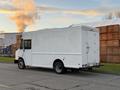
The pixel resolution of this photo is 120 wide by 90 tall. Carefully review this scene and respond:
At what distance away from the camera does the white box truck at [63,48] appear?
642 inches

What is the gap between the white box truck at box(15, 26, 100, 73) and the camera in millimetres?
16312

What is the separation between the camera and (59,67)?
17.2 metres

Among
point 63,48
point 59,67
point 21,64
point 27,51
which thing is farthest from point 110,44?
point 59,67

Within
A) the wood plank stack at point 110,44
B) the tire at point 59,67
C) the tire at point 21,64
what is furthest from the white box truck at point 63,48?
the wood plank stack at point 110,44

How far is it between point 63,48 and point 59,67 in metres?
1.23

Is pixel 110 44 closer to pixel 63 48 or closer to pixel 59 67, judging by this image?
pixel 63 48

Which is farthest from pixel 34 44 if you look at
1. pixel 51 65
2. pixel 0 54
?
pixel 0 54

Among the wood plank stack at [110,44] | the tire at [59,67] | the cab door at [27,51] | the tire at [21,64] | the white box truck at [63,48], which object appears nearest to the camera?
the white box truck at [63,48]

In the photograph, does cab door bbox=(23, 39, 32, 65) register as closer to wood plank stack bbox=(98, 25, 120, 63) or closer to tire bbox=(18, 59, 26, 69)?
tire bbox=(18, 59, 26, 69)

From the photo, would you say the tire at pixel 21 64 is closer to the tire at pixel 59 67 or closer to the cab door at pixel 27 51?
the cab door at pixel 27 51

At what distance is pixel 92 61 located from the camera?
671 inches

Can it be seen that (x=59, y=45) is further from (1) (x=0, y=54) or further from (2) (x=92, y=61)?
(1) (x=0, y=54)

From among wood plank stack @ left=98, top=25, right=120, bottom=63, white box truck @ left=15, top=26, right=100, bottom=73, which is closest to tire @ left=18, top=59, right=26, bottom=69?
white box truck @ left=15, top=26, right=100, bottom=73

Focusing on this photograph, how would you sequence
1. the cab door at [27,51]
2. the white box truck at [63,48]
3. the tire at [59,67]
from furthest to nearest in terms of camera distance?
the cab door at [27,51]
the tire at [59,67]
the white box truck at [63,48]
